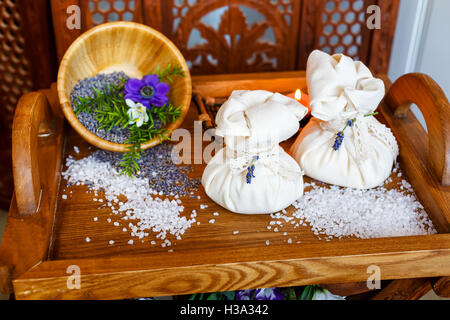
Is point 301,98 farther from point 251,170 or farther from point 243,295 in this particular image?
point 243,295

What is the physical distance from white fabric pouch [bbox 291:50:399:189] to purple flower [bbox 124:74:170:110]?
1.13 ft

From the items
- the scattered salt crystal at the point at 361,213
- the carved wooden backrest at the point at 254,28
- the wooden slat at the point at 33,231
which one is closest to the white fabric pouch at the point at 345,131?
the scattered salt crystal at the point at 361,213

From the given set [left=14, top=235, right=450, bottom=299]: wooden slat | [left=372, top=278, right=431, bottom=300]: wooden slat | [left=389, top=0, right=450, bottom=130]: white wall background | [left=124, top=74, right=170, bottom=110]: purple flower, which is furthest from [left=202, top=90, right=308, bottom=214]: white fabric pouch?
[left=389, top=0, right=450, bottom=130]: white wall background

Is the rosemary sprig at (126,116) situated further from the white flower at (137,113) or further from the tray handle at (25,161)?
the tray handle at (25,161)

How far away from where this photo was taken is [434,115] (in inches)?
42.8

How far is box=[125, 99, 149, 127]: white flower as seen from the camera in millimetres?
1175

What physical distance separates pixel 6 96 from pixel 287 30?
Answer: 922 mm

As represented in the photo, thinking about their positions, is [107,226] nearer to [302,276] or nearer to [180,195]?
[180,195]

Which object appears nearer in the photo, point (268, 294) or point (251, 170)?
point (251, 170)

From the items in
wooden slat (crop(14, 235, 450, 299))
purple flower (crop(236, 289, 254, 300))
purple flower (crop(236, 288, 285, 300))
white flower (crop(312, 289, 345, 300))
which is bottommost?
white flower (crop(312, 289, 345, 300))

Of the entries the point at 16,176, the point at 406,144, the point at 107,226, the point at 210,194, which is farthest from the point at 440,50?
the point at 16,176

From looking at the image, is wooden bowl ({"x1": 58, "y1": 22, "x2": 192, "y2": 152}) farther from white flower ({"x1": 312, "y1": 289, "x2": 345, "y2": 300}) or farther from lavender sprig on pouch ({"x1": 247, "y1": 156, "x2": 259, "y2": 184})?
white flower ({"x1": 312, "y1": 289, "x2": 345, "y2": 300})

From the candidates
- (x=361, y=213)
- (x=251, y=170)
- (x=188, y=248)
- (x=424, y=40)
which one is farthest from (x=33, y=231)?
(x=424, y=40)

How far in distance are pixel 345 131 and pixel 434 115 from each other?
0.62 ft
